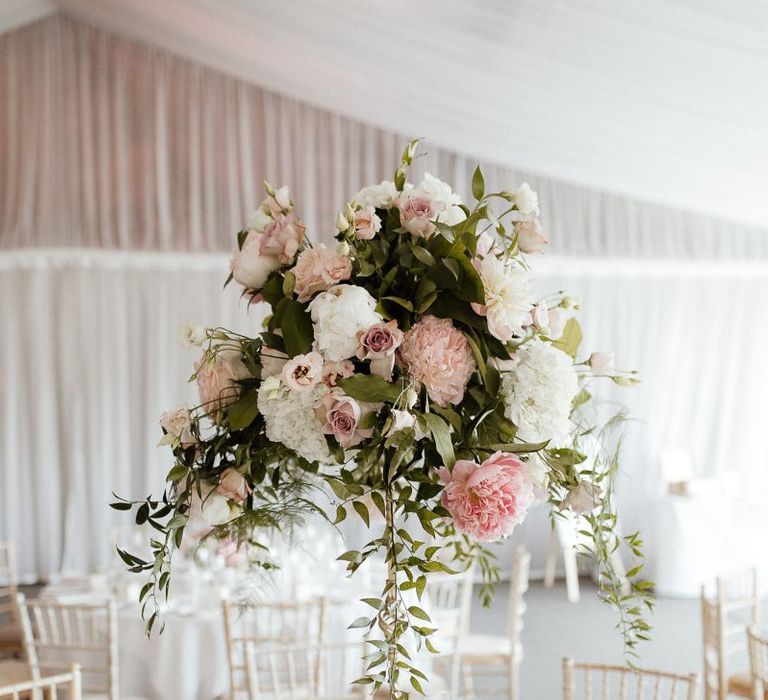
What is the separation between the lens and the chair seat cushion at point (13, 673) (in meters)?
4.53

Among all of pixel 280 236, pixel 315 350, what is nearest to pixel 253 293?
pixel 280 236

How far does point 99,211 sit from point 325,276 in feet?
24.3

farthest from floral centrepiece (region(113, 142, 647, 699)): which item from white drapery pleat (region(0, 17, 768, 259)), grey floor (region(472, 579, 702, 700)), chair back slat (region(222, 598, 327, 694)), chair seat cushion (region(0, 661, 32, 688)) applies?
white drapery pleat (region(0, 17, 768, 259))

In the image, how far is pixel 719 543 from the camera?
25.6 feet

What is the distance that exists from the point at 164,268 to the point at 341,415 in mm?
7325

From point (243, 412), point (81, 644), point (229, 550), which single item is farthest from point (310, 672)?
point (243, 412)

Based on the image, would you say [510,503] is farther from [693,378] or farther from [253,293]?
[693,378]

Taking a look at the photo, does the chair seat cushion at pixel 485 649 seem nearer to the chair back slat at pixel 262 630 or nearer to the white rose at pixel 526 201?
the chair back slat at pixel 262 630

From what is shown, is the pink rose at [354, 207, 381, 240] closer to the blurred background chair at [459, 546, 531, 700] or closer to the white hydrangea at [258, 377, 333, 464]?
the white hydrangea at [258, 377, 333, 464]

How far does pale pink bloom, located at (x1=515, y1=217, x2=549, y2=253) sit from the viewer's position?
1566 mm

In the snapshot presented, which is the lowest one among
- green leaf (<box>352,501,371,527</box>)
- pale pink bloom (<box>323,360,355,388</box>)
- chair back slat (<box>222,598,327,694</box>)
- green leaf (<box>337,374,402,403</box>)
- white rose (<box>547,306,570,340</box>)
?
chair back slat (<box>222,598,327,694</box>)

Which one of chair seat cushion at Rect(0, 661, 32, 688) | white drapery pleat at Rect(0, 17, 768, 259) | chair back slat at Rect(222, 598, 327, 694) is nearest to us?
chair back slat at Rect(222, 598, 327, 694)

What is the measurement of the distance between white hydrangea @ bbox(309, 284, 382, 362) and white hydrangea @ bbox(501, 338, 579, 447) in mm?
231

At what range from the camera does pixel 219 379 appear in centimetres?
152
